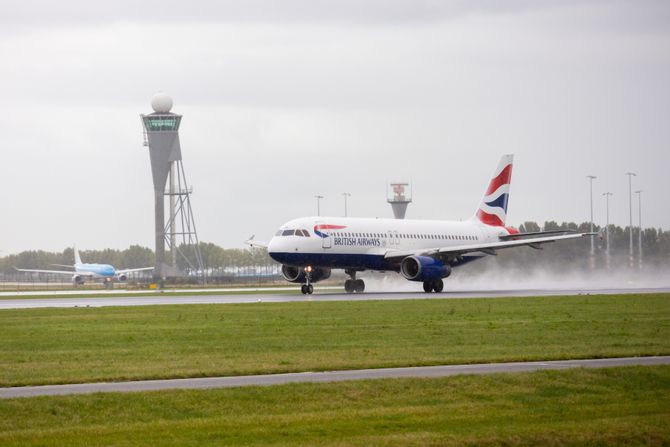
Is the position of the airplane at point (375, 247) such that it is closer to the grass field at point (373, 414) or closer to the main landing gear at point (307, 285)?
the main landing gear at point (307, 285)

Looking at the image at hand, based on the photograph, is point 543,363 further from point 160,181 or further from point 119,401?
point 160,181

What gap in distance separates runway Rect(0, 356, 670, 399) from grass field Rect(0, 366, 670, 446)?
1.02m

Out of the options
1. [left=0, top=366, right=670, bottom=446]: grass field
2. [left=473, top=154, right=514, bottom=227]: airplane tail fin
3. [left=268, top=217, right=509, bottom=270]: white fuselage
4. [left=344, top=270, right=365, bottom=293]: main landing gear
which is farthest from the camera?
[left=473, top=154, right=514, bottom=227]: airplane tail fin

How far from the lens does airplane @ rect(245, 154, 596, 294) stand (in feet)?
219

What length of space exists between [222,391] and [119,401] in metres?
1.94

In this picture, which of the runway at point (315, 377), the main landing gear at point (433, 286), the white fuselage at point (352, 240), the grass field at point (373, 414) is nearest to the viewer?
the grass field at point (373, 414)

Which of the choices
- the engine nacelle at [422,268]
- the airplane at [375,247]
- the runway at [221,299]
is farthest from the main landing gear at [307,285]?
the engine nacelle at [422,268]

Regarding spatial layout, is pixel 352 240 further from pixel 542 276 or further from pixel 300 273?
pixel 542 276

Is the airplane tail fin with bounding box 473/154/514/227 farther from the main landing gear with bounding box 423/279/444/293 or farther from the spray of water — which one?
the main landing gear with bounding box 423/279/444/293

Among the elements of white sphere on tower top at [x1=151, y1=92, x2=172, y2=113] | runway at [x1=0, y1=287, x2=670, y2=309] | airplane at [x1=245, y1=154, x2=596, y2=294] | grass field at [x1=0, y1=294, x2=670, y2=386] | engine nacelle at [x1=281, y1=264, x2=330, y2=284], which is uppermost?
white sphere on tower top at [x1=151, y1=92, x2=172, y2=113]

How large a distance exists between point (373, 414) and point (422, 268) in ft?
161

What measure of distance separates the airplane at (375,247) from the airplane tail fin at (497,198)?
122 inches

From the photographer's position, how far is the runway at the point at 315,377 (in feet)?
70.6

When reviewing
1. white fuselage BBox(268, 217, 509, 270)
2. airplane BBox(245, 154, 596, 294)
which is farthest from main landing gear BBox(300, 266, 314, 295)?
white fuselage BBox(268, 217, 509, 270)
